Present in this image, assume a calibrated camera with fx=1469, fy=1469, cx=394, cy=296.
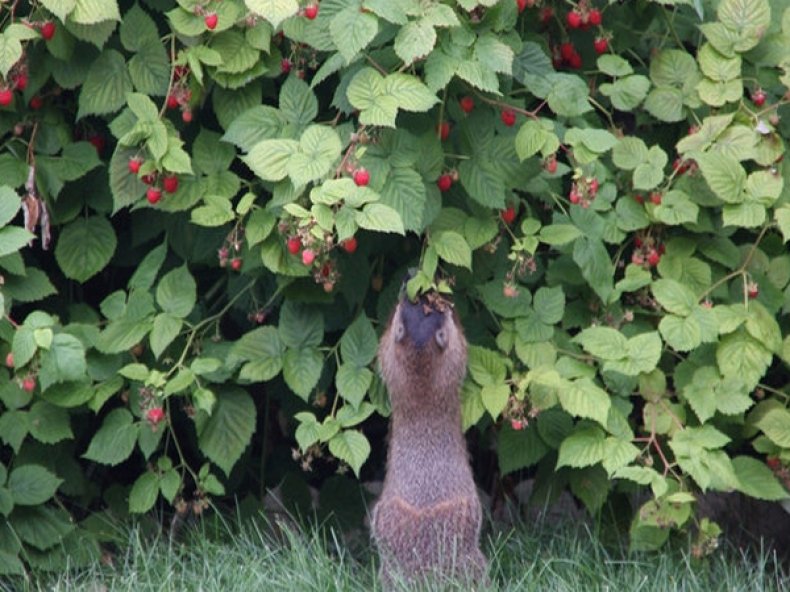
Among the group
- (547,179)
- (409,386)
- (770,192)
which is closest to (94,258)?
(409,386)

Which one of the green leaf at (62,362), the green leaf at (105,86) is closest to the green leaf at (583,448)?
the green leaf at (62,362)

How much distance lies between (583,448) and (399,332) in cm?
74

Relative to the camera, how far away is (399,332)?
4.57 m

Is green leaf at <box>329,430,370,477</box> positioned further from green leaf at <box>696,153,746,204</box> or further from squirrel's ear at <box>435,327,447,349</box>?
green leaf at <box>696,153,746,204</box>

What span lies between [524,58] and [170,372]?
5.19 feet

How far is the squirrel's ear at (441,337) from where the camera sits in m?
4.56

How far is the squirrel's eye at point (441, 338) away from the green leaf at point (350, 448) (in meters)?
0.44

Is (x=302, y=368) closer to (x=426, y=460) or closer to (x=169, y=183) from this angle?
(x=426, y=460)

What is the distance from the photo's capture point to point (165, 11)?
506 cm

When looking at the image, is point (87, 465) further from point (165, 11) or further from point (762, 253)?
point (762, 253)

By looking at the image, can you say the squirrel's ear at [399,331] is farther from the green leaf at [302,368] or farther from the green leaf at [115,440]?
the green leaf at [115,440]

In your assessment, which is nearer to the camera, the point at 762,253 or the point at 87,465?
the point at 762,253

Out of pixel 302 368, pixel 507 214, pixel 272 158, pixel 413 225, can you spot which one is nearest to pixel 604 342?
pixel 507 214

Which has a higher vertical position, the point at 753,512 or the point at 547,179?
the point at 547,179
